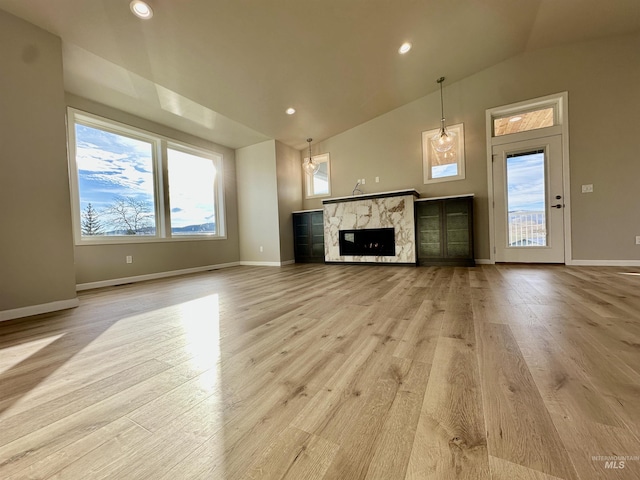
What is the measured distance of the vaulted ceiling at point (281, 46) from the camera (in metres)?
2.67

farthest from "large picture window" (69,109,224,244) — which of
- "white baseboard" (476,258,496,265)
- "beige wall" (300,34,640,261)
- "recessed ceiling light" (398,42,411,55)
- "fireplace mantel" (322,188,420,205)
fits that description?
"white baseboard" (476,258,496,265)

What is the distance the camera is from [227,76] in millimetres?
3523

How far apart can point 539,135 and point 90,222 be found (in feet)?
23.3

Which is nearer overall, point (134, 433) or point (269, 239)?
point (134, 433)

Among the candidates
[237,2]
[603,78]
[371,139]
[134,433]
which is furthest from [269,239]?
[603,78]

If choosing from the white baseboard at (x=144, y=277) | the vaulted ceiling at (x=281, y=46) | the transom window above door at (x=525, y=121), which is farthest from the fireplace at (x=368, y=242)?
the white baseboard at (x=144, y=277)

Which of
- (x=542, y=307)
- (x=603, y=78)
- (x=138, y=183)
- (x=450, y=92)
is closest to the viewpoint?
(x=542, y=307)

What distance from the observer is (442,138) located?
177 inches

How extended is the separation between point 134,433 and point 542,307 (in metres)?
2.66

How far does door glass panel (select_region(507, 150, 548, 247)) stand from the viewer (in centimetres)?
428

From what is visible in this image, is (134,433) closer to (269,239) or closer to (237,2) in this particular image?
(237,2)

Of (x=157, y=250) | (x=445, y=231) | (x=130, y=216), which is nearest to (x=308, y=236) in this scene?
(x=445, y=231)

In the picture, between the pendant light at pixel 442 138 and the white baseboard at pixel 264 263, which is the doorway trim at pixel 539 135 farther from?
the white baseboard at pixel 264 263

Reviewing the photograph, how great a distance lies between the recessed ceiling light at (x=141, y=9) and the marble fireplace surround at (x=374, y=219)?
12.1 ft
